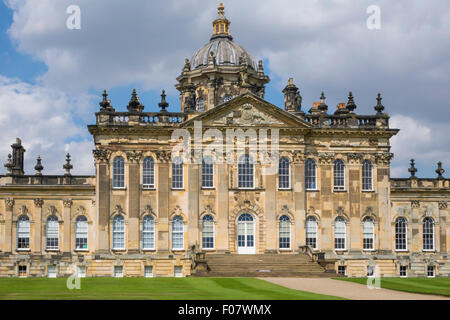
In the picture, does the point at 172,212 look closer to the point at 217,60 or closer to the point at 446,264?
the point at 217,60

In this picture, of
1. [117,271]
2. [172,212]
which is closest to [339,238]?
[172,212]

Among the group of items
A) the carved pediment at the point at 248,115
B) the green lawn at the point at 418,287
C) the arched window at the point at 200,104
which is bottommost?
the green lawn at the point at 418,287

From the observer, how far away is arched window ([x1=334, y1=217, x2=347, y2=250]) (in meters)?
49.6

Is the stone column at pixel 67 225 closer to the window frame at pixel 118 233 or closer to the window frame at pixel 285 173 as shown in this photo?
the window frame at pixel 118 233

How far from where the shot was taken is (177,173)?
161 feet

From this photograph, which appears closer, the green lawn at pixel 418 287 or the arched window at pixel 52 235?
the green lawn at pixel 418 287

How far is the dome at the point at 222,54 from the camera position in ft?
191

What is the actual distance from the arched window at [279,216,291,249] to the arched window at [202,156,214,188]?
5286mm

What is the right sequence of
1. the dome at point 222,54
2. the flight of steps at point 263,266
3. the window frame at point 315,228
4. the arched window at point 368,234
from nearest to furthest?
the flight of steps at point 263,266 < the window frame at point 315,228 < the arched window at point 368,234 < the dome at point 222,54

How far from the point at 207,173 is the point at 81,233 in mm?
9575

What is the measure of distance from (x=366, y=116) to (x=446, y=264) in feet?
38.6

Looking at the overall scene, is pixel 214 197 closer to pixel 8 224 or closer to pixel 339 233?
pixel 339 233

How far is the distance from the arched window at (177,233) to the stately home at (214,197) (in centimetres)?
7

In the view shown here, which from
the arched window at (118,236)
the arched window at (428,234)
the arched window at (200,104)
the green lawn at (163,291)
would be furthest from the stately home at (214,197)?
the green lawn at (163,291)
